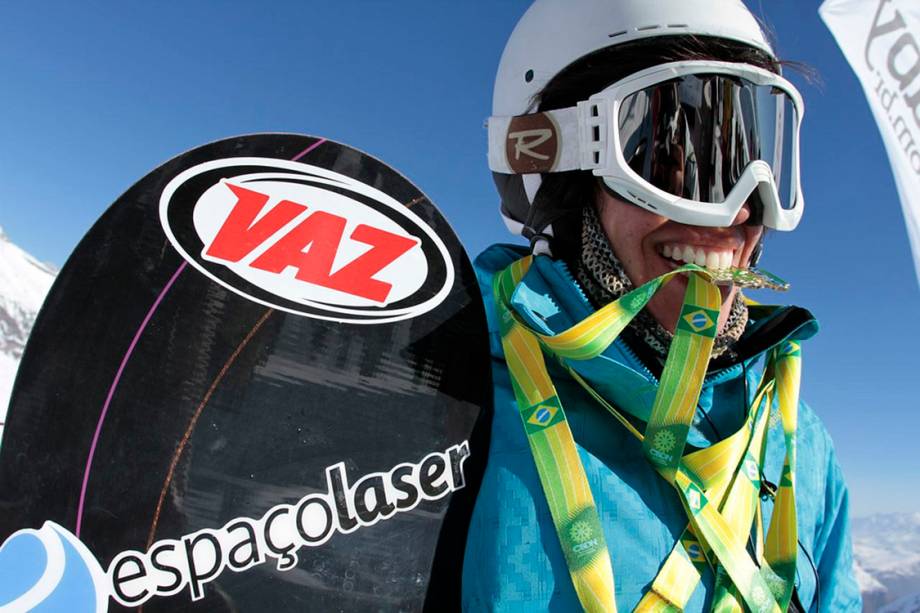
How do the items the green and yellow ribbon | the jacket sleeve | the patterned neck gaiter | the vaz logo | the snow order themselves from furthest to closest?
the snow < the jacket sleeve < the patterned neck gaiter < the vaz logo < the green and yellow ribbon

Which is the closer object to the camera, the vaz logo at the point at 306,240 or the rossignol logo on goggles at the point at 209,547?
the rossignol logo on goggles at the point at 209,547

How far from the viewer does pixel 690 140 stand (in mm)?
1945

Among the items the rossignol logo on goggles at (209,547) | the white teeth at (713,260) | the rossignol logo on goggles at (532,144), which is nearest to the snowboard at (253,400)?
the rossignol logo on goggles at (209,547)

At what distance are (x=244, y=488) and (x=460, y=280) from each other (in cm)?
80

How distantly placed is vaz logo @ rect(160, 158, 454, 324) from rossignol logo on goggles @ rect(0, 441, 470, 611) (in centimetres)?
44

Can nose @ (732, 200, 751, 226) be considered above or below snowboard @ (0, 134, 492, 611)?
above

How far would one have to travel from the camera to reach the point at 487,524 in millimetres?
1615

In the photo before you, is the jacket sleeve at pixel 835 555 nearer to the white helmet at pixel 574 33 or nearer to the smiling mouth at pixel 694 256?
the smiling mouth at pixel 694 256

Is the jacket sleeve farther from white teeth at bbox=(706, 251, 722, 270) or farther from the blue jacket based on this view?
white teeth at bbox=(706, 251, 722, 270)

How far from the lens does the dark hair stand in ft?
6.77

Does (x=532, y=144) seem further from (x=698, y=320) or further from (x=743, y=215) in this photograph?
(x=698, y=320)

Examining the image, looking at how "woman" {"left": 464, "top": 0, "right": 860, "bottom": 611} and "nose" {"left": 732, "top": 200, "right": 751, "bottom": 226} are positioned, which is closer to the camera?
"woman" {"left": 464, "top": 0, "right": 860, "bottom": 611}

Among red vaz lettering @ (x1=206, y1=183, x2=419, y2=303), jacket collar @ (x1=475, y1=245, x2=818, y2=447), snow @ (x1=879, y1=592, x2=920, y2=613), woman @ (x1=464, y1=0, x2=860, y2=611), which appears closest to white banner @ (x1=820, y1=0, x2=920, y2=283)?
woman @ (x1=464, y1=0, x2=860, y2=611)

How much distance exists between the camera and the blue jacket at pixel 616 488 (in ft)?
5.11
